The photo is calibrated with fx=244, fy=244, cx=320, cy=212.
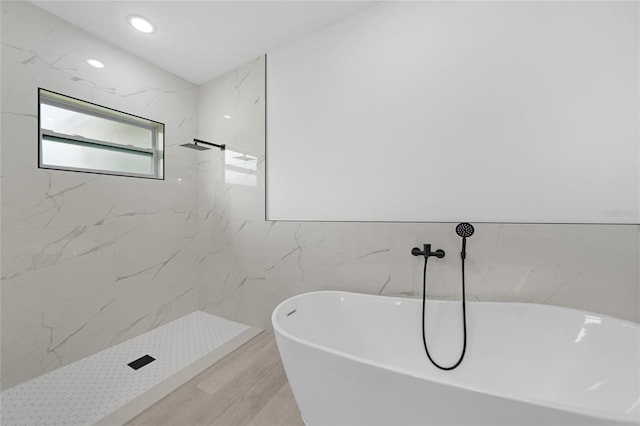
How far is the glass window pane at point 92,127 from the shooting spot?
1.76 metres

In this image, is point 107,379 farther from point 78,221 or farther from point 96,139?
point 96,139

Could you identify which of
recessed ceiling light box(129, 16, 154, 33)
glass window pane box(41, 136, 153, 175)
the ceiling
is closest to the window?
glass window pane box(41, 136, 153, 175)

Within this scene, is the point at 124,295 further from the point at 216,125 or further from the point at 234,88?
the point at 234,88

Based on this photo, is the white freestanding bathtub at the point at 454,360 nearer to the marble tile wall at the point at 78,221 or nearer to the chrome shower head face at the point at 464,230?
the chrome shower head face at the point at 464,230

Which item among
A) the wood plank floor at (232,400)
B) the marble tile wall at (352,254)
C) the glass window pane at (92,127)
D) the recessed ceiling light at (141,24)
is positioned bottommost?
the wood plank floor at (232,400)

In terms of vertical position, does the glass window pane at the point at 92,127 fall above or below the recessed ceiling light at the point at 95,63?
below

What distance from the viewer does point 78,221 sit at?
1.80m

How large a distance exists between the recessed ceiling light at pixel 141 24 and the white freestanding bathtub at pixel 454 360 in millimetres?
2273

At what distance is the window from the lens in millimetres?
1750

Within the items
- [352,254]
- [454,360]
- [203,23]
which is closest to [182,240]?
[352,254]

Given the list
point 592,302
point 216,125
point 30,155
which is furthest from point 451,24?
point 30,155

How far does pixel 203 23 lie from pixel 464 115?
199 centimetres

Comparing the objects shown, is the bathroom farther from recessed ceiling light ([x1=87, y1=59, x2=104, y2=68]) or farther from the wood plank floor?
the wood plank floor

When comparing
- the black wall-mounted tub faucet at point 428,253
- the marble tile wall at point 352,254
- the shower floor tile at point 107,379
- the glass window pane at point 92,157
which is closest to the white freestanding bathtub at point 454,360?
the marble tile wall at point 352,254
